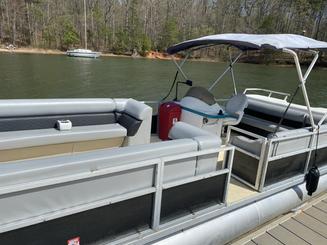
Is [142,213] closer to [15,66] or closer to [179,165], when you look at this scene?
[179,165]

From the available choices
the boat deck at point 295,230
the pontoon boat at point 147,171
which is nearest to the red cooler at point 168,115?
the pontoon boat at point 147,171

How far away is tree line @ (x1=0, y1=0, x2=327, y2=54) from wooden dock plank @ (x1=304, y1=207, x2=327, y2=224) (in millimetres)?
37430

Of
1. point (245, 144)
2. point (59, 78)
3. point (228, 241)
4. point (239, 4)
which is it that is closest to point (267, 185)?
point (245, 144)

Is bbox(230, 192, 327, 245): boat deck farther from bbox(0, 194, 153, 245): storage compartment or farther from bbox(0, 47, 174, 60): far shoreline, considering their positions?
bbox(0, 47, 174, 60): far shoreline

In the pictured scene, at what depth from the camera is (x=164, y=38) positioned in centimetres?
4184

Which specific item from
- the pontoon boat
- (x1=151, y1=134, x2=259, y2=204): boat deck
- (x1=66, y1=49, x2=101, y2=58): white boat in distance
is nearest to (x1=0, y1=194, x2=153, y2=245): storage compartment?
the pontoon boat

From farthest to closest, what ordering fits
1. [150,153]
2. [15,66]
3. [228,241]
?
1. [15,66]
2. [228,241]
3. [150,153]

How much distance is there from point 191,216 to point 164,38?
4164 centimetres

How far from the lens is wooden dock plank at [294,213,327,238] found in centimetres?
267

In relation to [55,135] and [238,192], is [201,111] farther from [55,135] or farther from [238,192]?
[55,135]

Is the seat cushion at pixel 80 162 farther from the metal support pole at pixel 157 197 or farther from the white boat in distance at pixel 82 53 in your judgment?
the white boat in distance at pixel 82 53

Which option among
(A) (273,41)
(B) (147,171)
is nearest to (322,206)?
(A) (273,41)

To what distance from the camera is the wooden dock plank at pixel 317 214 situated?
9.35 feet

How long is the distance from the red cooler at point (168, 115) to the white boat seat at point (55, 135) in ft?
1.90
